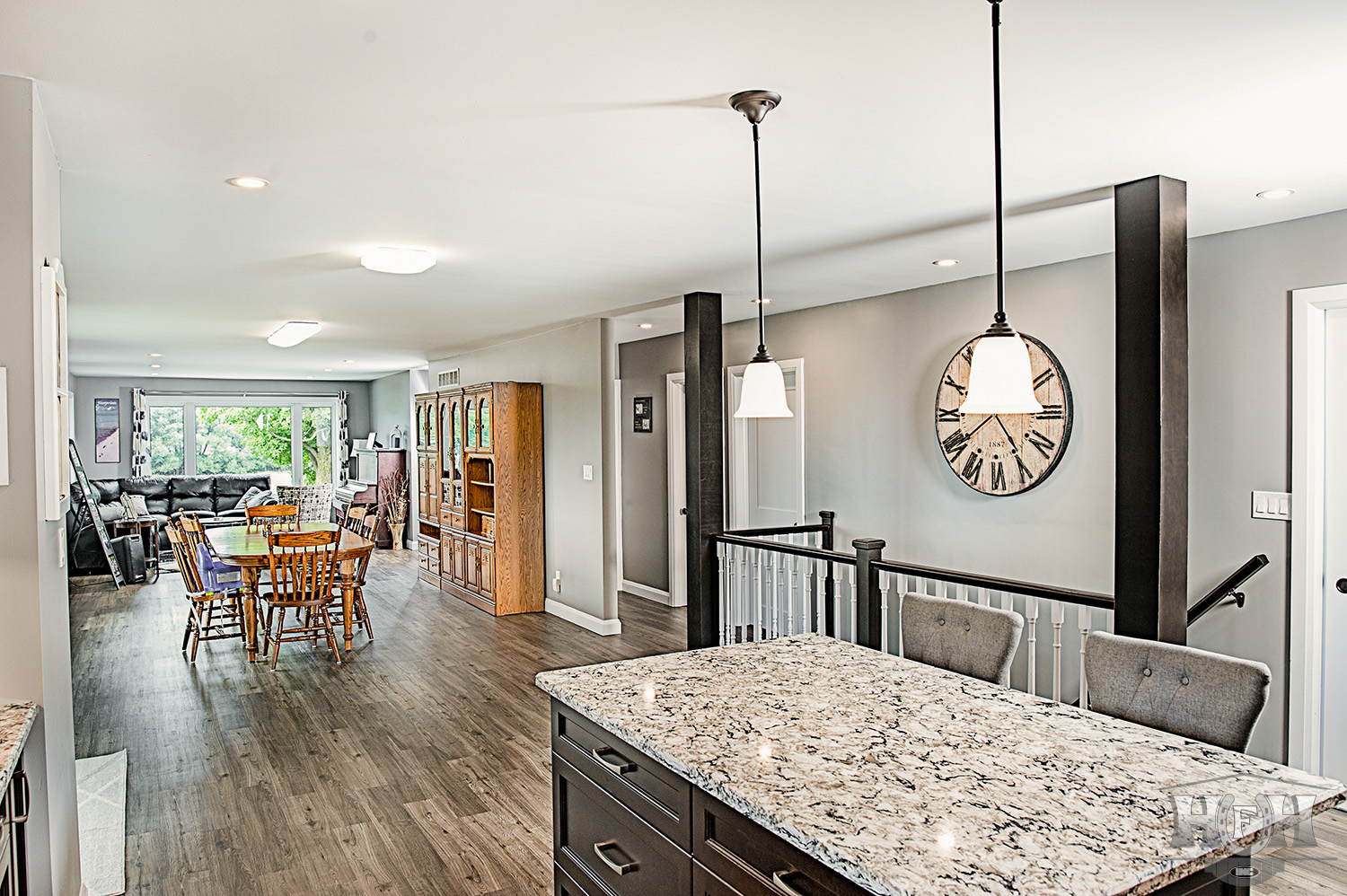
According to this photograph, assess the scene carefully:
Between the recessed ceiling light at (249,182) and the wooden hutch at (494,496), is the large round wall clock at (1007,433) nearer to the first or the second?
the recessed ceiling light at (249,182)

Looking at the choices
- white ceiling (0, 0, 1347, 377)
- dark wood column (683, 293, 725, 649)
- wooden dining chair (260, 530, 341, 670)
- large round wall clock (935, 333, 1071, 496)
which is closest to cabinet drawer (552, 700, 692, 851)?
white ceiling (0, 0, 1347, 377)

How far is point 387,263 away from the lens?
4.18 m

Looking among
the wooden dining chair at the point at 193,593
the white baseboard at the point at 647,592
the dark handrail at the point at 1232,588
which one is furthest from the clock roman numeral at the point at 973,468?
the wooden dining chair at the point at 193,593

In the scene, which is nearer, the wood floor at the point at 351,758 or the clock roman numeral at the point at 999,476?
the wood floor at the point at 351,758

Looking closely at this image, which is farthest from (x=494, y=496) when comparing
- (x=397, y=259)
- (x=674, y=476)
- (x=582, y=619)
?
(x=397, y=259)

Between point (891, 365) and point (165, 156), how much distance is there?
13.6 feet

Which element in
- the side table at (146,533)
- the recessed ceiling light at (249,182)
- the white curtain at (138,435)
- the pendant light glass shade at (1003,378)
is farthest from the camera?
the white curtain at (138,435)

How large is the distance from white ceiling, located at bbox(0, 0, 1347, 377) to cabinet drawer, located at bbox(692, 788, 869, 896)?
1615 mm

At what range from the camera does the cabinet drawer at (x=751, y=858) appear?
1.40 metres

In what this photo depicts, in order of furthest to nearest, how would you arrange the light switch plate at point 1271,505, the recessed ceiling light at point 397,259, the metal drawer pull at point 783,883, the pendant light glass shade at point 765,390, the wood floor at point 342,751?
the recessed ceiling light at point 397,259, the light switch plate at point 1271,505, the wood floor at point 342,751, the pendant light glass shade at point 765,390, the metal drawer pull at point 783,883

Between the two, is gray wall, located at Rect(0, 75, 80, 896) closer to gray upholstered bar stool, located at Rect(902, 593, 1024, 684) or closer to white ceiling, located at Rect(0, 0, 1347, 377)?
white ceiling, located at Rect(0, 0, 1347, 377)

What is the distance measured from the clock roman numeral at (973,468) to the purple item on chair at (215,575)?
5.05 metres

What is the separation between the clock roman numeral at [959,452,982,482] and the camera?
16.5 ft

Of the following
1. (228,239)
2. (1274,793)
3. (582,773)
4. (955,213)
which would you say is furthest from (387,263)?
(1274,793)
